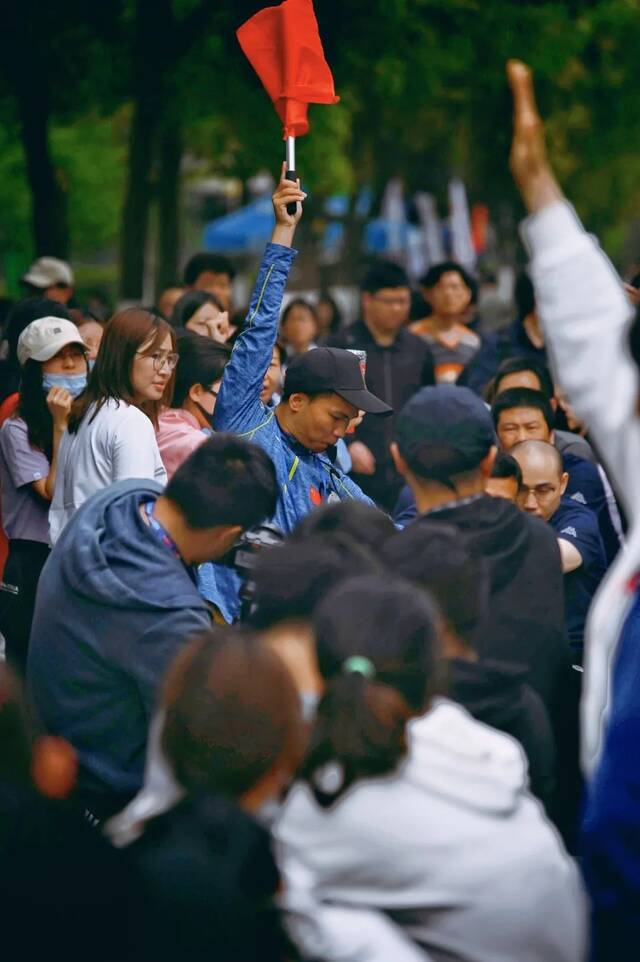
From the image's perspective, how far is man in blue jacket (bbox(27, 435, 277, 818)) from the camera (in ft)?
14.1

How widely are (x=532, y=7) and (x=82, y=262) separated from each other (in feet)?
139

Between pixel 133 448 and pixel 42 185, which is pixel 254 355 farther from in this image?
pixel 42 185

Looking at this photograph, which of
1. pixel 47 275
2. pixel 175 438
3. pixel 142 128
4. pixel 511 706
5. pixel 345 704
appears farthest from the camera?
pixel 142 128

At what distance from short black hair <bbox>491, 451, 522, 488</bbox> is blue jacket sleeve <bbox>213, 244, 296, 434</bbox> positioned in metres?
0.94

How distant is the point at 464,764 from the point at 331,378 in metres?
2.92

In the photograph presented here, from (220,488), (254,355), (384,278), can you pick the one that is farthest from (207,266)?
(220,488)

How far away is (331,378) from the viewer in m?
6.01

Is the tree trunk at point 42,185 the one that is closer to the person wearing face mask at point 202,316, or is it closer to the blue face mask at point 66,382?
the person wearing face mask at point 202,316

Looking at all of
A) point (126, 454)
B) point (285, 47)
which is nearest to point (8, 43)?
point (285, 47)

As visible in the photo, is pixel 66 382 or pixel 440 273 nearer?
pixel 66 382

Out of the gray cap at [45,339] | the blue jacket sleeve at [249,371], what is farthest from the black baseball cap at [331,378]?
the gray cap at [45,339]

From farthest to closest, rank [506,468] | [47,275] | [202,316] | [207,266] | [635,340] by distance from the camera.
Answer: [47,275] → [207,266] → [202,316] → [506,468] → [635,340]

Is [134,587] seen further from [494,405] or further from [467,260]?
[467,260]

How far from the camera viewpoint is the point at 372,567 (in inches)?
152
